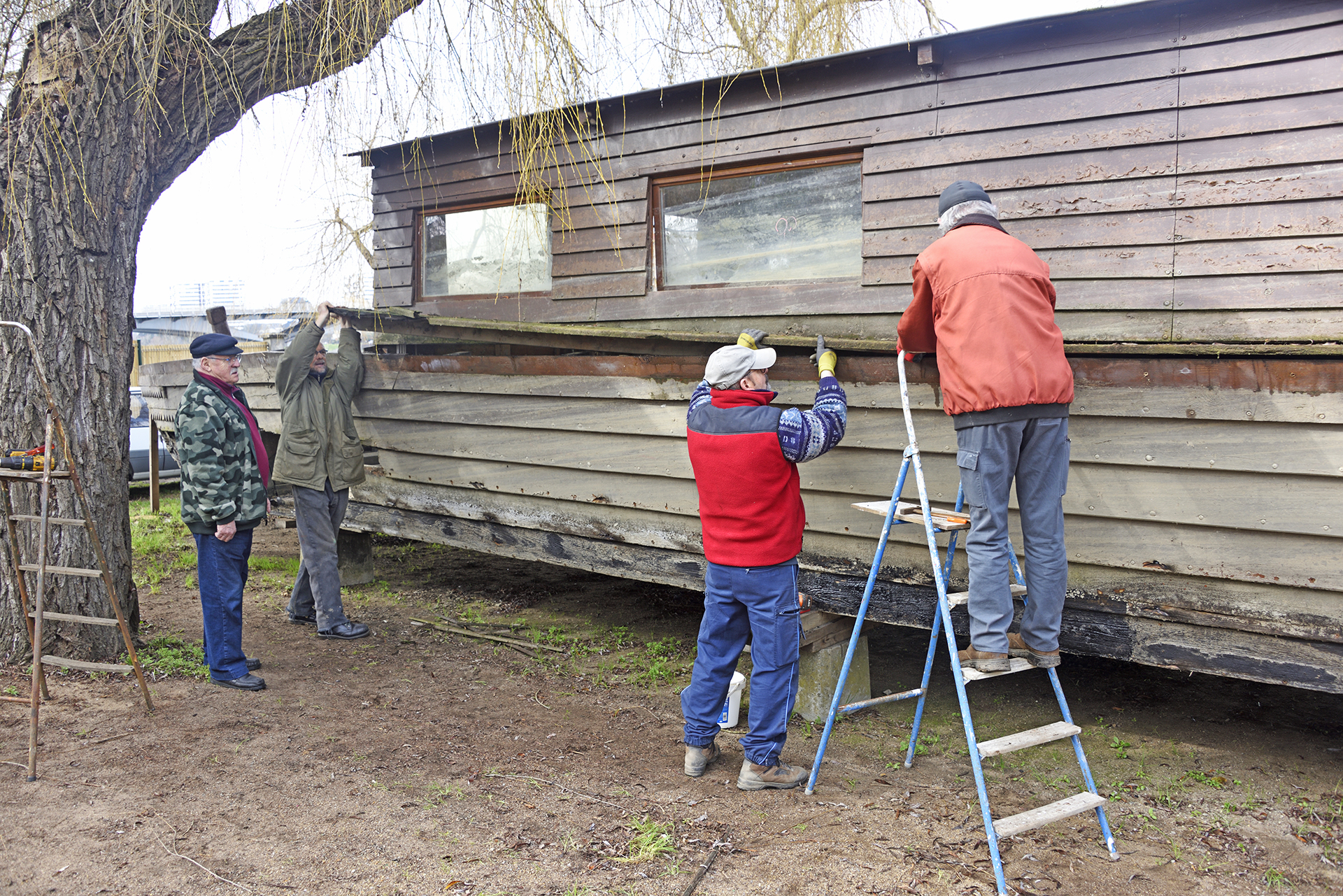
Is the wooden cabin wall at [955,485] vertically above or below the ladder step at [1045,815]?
above

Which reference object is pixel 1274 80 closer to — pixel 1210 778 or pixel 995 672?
pixel 995 672

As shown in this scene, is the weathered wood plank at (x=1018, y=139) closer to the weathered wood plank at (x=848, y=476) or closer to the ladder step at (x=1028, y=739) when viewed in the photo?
the weathered wood plank at (x=848, y=476)

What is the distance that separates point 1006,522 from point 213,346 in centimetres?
413

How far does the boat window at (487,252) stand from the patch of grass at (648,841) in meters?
3.97

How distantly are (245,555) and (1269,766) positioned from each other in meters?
5.18

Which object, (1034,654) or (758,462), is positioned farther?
(758,462)

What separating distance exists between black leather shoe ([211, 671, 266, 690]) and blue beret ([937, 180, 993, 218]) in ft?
13.9

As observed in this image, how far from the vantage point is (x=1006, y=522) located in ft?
10.4

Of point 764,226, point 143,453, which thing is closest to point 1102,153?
point 764,226

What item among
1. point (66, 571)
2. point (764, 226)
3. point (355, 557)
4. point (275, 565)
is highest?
point (764, 226)

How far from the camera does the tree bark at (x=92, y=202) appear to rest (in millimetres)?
4785

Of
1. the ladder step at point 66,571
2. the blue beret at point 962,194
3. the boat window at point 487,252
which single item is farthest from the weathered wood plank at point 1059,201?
the ladder step at point 66,571

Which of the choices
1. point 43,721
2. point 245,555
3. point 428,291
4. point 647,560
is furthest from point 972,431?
point 428,291

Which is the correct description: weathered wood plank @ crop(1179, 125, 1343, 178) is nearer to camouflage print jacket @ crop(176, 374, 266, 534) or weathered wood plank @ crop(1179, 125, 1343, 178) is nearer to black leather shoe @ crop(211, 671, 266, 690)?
camouflage print jacket @ crop(176, 374, 266, 534)
